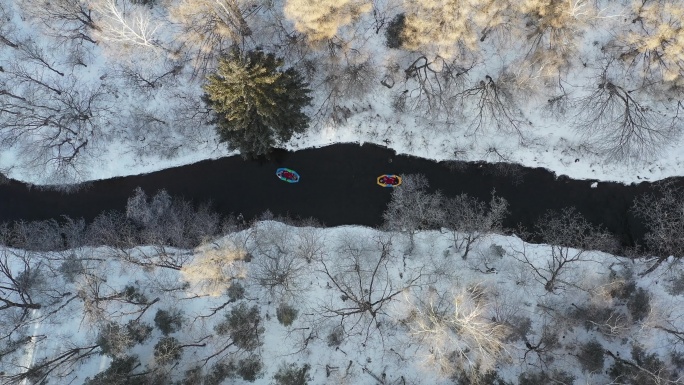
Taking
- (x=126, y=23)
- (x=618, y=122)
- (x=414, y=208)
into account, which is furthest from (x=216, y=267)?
(x=618, y=122)

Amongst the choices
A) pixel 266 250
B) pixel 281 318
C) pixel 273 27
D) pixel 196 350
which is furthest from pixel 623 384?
pixel 273 27

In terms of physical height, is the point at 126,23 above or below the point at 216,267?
above

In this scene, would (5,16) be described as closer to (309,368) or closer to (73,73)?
(73,73)

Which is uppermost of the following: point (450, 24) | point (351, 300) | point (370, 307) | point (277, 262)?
point (450, 24)

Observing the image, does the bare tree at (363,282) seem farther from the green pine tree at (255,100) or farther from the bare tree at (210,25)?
the bare tree at (210,25)

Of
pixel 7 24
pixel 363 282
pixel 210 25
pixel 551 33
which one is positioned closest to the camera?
pixel 551 33

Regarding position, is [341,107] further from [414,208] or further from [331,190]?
[414,208]
